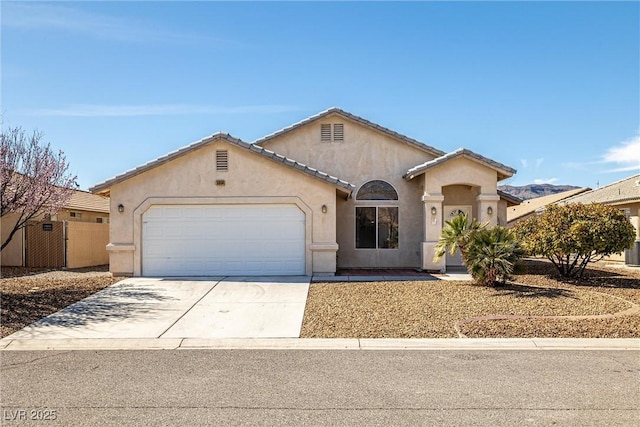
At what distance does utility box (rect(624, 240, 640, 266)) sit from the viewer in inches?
773

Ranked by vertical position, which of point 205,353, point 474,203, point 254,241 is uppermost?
point 474,203

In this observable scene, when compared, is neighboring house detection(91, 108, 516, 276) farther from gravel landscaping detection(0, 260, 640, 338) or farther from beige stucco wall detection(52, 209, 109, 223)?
beige stucco wall detection(52, 209, 109, 223)

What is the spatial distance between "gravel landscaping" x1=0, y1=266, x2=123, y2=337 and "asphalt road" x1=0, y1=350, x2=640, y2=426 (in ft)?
8.49

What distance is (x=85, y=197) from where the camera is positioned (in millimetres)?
25984

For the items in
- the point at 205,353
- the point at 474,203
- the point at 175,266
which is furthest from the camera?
the point at 474,203

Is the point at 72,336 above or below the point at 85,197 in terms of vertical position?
below

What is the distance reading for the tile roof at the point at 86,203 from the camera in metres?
22.8

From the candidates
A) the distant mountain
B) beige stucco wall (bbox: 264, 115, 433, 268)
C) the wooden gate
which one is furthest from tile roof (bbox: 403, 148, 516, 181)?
the distant mountain

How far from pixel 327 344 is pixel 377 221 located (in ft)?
36.2

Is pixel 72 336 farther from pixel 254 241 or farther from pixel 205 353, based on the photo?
pixel 254 241

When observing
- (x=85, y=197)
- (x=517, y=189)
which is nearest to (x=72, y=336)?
(x=85, y=197)

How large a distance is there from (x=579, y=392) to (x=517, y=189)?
13840cm

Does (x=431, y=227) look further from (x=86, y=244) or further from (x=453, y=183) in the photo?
(x=86, y=244)

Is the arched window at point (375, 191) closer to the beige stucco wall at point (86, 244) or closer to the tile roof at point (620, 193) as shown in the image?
the tile roof at point (620, 193)
